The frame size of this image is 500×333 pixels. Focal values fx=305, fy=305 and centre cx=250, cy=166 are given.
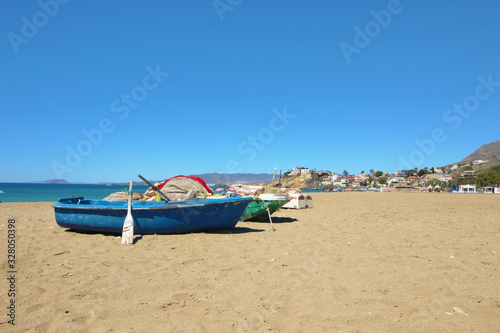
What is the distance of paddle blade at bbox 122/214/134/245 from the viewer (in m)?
6.88

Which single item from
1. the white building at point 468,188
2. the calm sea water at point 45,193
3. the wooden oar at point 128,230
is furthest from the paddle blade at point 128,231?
the white building at point 468,188

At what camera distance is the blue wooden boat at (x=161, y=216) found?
7574 mm

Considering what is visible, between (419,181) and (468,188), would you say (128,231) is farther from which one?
(419,181)

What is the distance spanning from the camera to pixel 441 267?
196 inches

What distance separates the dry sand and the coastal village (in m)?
52.6

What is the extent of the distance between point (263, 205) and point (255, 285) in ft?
21.1

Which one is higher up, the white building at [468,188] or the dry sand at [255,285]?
the dry sand at [255,285]

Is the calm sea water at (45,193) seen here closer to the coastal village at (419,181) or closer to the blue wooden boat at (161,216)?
the blue wooden boat at (161,216)

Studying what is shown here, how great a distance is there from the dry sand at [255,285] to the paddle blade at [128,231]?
9.9 inches

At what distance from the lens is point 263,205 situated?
10.6m

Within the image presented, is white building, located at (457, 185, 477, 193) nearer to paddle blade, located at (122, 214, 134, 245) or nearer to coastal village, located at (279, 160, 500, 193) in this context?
coastal village, located at (279, 160, 500, 193)

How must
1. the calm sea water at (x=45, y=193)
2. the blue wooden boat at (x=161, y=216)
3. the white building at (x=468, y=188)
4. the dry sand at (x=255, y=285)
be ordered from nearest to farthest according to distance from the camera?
the dry sand at (x=255, y=285) → the blue wooden boat at (x=161, y=216) → the calm sea water at (x=45, y=193) → the white building at (x=468, y=188)

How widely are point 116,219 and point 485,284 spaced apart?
7509 mm

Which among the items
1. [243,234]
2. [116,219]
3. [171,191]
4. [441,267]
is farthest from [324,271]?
[171,191]
